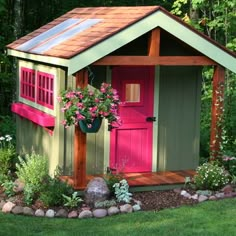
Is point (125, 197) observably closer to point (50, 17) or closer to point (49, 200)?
point (49, 200)

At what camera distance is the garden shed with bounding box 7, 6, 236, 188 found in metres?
8.73

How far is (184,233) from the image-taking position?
7270 millimetres

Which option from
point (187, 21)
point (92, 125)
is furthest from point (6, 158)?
point (187, 21)

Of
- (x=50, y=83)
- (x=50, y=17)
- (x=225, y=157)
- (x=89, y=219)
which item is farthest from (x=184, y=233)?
(x=50, y=17)

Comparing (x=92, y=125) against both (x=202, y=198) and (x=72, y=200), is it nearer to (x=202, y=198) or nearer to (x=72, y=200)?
(x=72, y=200)

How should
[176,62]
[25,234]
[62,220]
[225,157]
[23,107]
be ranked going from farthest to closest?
[23,107], [225,157], [176,62], [62,220], [25,234]

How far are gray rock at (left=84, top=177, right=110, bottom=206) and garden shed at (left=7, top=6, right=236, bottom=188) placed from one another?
0.42 metres

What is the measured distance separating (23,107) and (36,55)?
1.48 metres

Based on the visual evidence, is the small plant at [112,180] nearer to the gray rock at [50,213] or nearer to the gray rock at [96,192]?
the gray rock at [96,192]

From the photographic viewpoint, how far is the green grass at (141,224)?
7324 millimetres

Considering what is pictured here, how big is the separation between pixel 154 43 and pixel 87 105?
1579mm

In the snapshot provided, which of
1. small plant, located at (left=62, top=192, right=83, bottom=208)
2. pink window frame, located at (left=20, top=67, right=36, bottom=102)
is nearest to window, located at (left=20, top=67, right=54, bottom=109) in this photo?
pink window frame, located at (left=20, top=67, right=36, bottom=102)

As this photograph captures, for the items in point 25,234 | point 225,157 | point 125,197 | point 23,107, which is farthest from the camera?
point 23,107

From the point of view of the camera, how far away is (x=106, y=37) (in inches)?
333
